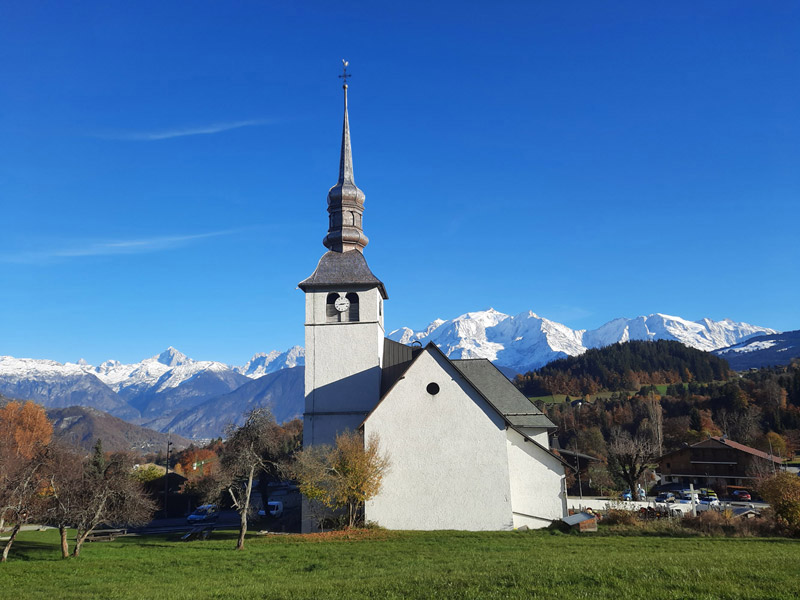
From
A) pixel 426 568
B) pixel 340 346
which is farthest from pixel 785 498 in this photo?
pixel 340 346

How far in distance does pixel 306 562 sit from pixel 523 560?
24.6 feet

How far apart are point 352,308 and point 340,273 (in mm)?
2539

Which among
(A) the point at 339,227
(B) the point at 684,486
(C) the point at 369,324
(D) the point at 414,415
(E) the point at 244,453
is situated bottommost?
(B) the point at 684,486

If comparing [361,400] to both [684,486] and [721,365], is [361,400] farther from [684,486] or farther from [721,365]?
[721,365]

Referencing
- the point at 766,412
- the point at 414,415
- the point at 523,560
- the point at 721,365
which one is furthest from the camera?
the point at 721,365

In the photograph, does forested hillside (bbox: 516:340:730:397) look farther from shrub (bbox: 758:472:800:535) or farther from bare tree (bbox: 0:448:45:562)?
bare tree (bbox: 0:448:45:562)

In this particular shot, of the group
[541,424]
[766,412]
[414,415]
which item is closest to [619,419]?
[766,412]

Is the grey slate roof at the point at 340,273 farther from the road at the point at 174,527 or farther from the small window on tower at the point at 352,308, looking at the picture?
the road at the point at 174,527

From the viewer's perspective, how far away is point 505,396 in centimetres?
3775

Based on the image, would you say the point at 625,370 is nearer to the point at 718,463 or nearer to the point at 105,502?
the point at 718,463

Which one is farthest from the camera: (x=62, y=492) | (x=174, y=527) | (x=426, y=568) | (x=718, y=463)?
(x=718, y=463)

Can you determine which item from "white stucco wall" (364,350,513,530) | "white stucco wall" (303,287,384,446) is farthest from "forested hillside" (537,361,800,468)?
"white stucco wall" (303,287,384,446)

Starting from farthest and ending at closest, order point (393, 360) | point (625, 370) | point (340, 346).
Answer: point (625, 370), point (393, 360), point (340, 346)

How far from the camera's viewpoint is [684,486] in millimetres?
75812
